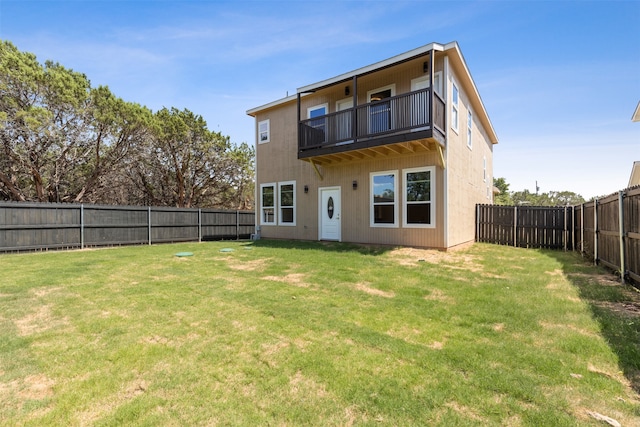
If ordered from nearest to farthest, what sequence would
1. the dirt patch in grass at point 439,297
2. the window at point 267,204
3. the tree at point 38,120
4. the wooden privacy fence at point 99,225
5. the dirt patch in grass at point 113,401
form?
the dirt patch in grass at point 113,401 < the dirt patch in grass at point 439,297 < the wooden privacy fence at point 99,225 < the tree at point 38,120 < the window at point 267,204

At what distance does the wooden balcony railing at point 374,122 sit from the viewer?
817 cm

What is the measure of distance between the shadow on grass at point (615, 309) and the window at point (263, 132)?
11194 mm

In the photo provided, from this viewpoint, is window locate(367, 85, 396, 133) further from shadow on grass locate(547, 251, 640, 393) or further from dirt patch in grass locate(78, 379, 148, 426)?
dirt patch in grass locate(78, 379, 148, 426)

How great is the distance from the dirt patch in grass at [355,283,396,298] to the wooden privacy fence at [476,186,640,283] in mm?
4025

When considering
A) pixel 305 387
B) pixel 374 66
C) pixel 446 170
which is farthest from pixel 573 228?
pixel 305 387

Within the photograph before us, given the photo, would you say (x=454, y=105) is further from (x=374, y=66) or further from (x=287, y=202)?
(x=287, y=202)

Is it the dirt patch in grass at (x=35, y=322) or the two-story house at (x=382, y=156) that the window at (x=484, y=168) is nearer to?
the two-story house at (x=382, y=156)

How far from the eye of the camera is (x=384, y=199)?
9.79 metres

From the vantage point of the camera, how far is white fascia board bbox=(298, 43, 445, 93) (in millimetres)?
8148

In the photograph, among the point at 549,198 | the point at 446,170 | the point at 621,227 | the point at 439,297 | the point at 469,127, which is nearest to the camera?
the point at 439,297

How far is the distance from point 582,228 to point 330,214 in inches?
308

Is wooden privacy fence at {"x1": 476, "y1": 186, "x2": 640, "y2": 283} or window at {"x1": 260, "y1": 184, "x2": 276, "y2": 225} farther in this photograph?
window at {"x1": 260, "y1": 184, "x2": 276, "y2": 225}

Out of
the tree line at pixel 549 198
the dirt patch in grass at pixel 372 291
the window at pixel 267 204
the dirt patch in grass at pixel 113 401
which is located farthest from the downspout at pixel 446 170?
the tree line at pixel 549 198

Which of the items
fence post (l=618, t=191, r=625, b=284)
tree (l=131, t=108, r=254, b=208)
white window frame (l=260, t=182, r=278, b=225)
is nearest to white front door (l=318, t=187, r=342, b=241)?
white window frame (l=260, t=182, r=278, b=225)
